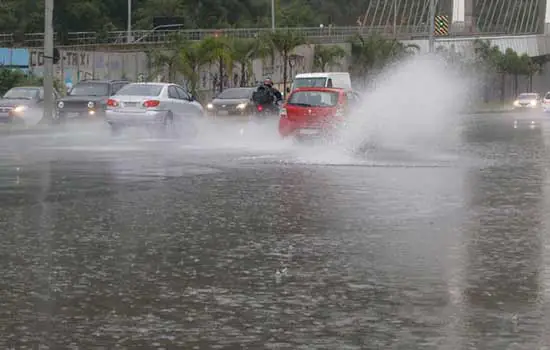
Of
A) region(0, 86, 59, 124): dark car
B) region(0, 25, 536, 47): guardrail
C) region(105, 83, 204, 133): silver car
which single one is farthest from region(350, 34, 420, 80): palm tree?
region(105, 83, 204, 133): silver car

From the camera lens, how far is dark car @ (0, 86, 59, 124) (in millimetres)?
43987

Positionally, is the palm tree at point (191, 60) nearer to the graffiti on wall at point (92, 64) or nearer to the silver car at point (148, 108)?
the graffiti on wall at point (92, 64)

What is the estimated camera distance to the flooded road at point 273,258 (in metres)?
8.89

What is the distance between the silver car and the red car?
5.21 m

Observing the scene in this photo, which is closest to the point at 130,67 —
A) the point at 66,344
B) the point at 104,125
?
the point at 104,125

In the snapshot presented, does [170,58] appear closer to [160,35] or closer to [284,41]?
[284,41]

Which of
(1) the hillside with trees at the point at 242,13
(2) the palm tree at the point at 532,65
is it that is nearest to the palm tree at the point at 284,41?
(1) the hillside with trees at the point at 242,13

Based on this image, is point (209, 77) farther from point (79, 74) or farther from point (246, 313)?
point (246, 313)

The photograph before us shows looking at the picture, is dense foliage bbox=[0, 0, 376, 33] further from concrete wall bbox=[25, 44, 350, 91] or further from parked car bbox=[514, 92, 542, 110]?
concrete wall bbox=[25, 44, 350, 91]

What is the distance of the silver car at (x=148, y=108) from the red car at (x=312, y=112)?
521 centimetres

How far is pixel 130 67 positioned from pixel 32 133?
29.3m

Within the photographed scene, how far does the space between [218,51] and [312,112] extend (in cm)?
3512

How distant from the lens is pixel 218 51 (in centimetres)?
6625

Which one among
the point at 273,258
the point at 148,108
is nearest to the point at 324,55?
the point at 148,108
